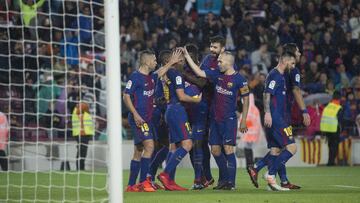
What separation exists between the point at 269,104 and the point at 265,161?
3.28 ft

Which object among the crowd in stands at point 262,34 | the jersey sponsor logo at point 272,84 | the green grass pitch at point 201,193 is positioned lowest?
the green grass pitch at point 201,193

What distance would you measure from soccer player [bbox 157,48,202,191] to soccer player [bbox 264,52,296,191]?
1050mm

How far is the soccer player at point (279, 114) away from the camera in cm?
1335

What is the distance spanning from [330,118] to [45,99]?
8.63m

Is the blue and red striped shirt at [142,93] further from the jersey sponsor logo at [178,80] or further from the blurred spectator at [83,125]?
the blurred spectator at [83,125]

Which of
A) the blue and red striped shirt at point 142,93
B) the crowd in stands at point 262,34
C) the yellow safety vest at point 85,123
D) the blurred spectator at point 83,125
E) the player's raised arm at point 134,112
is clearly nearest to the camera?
the player's raised arm at point 134,112

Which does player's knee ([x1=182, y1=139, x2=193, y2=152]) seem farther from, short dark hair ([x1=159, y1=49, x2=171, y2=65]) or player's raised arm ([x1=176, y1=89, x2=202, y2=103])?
short dark hair ([x1=159, y1=49, x2=171, y2=65])

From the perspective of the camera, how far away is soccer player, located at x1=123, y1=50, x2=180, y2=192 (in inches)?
512

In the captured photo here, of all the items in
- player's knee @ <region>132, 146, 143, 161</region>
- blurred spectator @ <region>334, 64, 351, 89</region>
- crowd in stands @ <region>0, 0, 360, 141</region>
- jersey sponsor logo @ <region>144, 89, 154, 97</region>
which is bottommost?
player's knee @ <region>132, 146, 143, 161</region>

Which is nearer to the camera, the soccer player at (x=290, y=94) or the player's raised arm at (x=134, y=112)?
the player's raised arm at (x=134, y=112)

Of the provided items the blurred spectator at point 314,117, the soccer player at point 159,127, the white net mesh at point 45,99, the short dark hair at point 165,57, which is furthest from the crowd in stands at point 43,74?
the blurred spectator at point 314,117

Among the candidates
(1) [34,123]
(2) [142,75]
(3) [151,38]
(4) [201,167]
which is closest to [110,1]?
(2) [142,75]

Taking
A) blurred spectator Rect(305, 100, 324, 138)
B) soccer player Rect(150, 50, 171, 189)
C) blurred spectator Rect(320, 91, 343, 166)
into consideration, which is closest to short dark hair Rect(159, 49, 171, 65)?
soccer player Rect(150, 50, 171, 189)

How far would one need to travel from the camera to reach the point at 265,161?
45.7 ft
